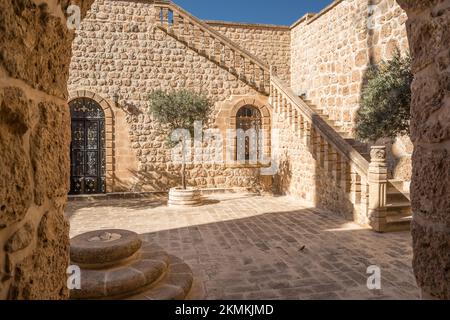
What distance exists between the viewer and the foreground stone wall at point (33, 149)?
101cm

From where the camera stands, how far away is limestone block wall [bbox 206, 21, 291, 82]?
13539 millimetres

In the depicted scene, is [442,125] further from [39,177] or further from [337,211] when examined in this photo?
[337,211]

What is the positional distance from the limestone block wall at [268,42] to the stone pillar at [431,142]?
12519mm

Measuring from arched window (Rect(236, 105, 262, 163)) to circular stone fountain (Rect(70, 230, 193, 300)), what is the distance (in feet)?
25.0

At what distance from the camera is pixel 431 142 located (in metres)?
1.48

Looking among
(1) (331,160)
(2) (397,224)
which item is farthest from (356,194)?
(1) (331,160)

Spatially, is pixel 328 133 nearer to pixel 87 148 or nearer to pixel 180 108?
pixel 180 108

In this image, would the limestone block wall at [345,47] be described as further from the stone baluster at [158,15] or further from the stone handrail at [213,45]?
the stone baluster at [158,15]

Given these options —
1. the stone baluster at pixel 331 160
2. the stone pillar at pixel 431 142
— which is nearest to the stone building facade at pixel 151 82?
the stone baluster at pixel 331 160

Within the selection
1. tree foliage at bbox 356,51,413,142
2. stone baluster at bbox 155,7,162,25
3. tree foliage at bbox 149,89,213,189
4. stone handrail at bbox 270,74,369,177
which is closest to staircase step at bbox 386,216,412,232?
stone handrail at bbox 270,74,369,177

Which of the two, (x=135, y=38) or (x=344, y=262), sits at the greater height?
(x=135, y=38)
